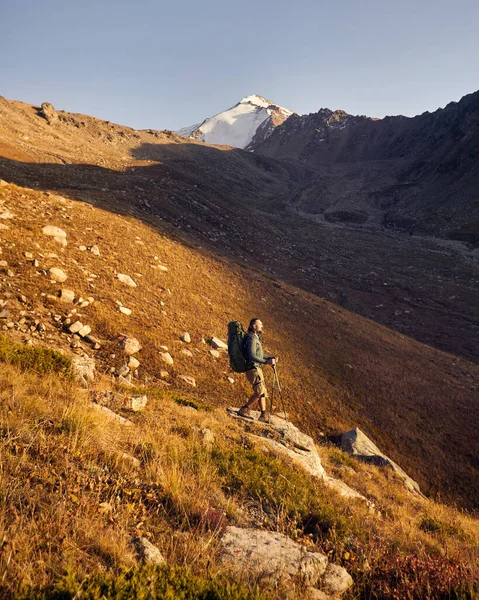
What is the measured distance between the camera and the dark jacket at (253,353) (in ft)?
28.1

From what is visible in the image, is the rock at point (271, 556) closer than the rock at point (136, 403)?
Yes

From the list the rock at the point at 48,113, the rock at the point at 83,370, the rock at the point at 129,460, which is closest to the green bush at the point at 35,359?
the rock at the point at 83,370

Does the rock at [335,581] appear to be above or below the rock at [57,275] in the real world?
below

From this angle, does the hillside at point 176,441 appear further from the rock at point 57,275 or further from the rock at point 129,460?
the rock at point 57,275

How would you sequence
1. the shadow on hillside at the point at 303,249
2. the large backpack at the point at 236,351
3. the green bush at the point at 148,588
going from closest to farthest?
the green bush at the point at 148,588
the large backpack at the point at 236,351
the shadow on hillside at the point at 303,249

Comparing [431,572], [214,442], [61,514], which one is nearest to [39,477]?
[61,514]

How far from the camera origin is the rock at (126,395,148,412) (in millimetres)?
6391

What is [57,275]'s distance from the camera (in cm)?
1107

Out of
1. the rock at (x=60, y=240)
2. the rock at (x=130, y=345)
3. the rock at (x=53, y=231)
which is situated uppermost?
the rock at (x=53, y=231)

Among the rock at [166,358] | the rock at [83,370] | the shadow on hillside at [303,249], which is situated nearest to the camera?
the rock at [83,370]

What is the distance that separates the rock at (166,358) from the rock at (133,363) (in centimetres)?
102

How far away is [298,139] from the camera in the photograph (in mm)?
151000

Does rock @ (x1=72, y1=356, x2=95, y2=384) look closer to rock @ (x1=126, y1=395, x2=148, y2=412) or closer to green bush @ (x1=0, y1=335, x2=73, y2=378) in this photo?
green bush @ (x1=0, y1=335, x2=73, y2=378)

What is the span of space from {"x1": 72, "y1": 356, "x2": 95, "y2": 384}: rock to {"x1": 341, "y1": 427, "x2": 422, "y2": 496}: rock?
8.02 metres
